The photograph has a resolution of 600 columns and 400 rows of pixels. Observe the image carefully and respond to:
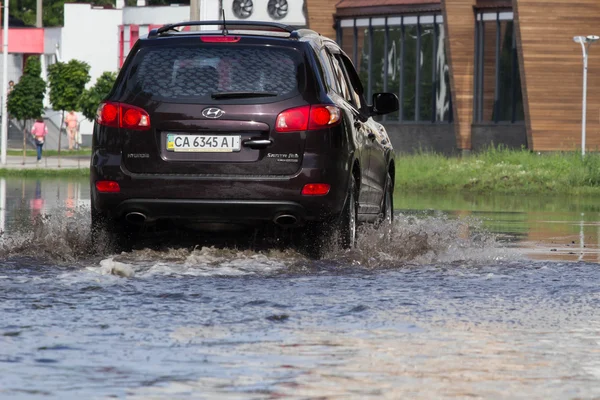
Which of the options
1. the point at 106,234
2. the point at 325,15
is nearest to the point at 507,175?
the point at 106,234

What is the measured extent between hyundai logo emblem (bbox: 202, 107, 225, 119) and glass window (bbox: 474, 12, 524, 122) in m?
40.6

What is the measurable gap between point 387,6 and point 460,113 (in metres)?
5.82

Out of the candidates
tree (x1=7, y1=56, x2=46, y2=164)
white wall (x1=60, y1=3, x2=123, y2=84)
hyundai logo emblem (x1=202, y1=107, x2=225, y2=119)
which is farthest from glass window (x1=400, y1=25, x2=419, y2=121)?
hyundai logo emblem (x1=202, y1=107, x2=225, y2=119)

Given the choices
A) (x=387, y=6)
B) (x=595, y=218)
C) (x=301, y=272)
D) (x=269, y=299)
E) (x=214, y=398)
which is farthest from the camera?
(x=387, y=6)

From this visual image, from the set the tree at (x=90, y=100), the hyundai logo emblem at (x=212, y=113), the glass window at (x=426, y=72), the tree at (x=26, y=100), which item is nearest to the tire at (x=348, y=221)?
the hyundai logo emblem at (x=212, y=113)

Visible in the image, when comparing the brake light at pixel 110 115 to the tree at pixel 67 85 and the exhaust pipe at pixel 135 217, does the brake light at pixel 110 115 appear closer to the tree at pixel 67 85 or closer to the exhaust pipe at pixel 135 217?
the exhaust pipe at pixel 135 217

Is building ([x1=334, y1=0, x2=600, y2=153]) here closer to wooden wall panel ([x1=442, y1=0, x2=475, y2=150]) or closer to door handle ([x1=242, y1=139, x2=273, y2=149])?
wooden wall panel ([x1=442, y1=0, x2=475, y2=150])

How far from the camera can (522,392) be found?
247 inches

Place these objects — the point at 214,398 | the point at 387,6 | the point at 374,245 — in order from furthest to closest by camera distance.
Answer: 1. the point at 387,6
2. the point at 374,245
3. the point at 214,398

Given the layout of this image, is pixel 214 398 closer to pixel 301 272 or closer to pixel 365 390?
pixel 365 390

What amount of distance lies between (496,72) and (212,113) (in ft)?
135

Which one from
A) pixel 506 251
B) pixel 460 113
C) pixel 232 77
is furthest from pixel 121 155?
pixel 460 113

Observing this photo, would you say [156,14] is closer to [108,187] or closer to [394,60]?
[394,60]

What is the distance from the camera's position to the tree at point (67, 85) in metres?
62.2
